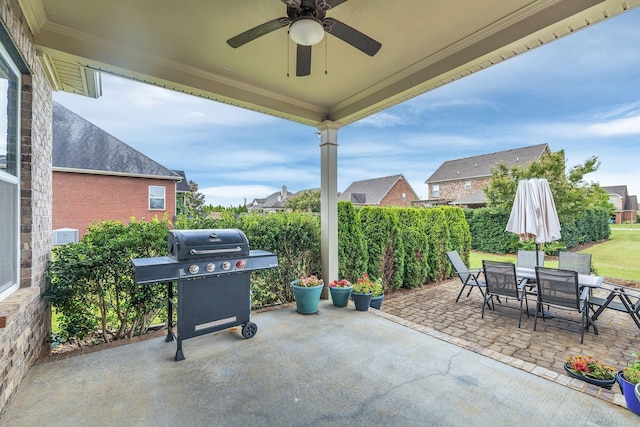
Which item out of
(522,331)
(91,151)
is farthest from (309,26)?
(91,151)

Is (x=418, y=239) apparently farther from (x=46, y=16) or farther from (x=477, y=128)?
(x=477, y=128)

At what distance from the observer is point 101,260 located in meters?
3.02

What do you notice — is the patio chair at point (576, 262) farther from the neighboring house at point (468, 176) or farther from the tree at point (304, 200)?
the tree at point (304, 200)

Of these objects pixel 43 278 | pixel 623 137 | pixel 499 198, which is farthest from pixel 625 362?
pixel 623 137

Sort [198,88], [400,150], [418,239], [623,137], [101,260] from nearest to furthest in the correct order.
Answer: [101,260] → [198,88] → [418,239] → [623,137] → [400,150]

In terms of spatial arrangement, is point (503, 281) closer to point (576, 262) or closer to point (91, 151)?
point (576, 262)

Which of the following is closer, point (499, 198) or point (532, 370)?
point (532, 370)

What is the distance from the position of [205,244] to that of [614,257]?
564 inches

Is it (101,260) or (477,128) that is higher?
(477,128)

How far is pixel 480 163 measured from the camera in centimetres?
2155

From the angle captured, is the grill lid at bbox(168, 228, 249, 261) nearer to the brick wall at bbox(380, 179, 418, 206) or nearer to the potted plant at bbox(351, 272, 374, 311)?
the potted plant at bbox(351, 272, 374, 311)

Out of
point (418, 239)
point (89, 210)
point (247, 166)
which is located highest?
point (247, 166)

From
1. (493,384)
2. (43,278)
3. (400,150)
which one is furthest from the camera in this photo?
(400,150)

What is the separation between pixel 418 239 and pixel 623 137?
1043 centimetres
